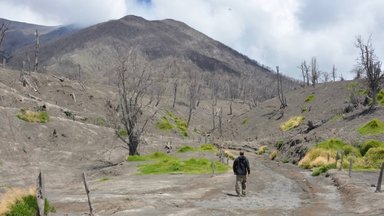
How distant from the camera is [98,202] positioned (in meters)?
27.8

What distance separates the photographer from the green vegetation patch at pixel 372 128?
60.4 m

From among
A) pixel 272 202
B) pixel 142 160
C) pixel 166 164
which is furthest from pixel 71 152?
pixel 272 202

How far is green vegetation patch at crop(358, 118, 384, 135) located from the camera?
198 feet

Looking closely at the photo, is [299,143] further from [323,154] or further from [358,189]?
[358,189]

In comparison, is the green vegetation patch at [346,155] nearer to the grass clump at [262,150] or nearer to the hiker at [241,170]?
the hiker at [241,170]

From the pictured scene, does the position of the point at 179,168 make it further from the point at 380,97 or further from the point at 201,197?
the point at 380,97

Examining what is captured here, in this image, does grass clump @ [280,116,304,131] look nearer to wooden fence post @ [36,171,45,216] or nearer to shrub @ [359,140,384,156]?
shrub @ [359,140,384,156]

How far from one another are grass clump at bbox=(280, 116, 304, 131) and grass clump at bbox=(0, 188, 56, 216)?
8280 cm

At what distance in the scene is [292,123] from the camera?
104 metres

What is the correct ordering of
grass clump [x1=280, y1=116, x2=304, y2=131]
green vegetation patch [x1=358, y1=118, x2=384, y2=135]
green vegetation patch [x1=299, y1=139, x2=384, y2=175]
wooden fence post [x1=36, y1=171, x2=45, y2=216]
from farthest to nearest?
grass clump [x1=280, y1=116, x2=304, y2=131], green vegetation patch [x1=358, y1=118, x2=384, y2=135], green vegetation patch [x1=299, y1=139, x2=384, y2=175], wooden fence post [x1=36, y1=171, x2=45, y2=216]

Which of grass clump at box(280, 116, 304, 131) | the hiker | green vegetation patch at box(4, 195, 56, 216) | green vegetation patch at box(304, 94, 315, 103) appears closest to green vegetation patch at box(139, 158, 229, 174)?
the hiker

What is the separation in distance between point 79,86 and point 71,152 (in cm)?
3746

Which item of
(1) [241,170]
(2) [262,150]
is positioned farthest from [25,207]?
(2) [262,150]

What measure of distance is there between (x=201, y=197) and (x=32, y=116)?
39.4 meters
